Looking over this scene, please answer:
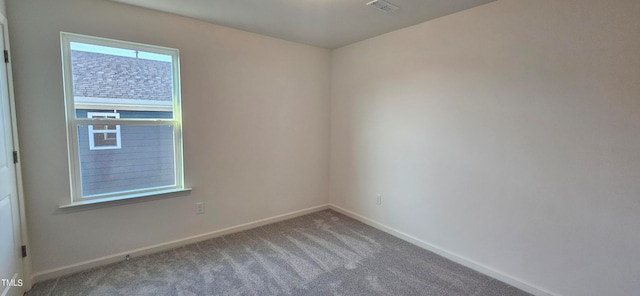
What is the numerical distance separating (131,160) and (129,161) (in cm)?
2

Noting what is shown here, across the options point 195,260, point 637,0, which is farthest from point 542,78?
point 195,260

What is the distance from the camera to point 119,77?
8.35ft

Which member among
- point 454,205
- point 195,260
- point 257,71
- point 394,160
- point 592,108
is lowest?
point 195,260

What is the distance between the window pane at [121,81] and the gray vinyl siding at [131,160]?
0.07m

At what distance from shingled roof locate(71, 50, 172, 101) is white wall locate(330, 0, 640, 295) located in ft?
7.82

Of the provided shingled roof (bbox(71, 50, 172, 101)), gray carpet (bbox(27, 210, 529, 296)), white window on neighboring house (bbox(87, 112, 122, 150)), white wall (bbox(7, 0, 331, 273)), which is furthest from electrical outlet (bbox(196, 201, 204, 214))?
shingled roof (bbox(71, 50, 172, 101))

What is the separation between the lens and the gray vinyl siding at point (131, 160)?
2.48 metres

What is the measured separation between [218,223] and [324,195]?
5.26 feet

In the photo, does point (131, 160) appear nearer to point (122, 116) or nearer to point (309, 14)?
point (122, 116)

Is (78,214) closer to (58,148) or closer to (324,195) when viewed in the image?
(58,148)

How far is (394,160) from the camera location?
3258 mm

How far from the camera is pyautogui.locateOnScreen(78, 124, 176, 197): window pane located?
248 centimetres

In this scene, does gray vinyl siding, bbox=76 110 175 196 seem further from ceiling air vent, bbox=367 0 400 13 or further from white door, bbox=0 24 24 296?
ceiling air vent, bbox=367 0 400 13

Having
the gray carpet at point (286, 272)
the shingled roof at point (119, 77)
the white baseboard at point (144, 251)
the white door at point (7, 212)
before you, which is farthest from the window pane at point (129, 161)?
the gray carpet at point (286, 272)
